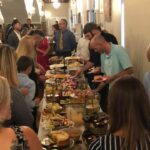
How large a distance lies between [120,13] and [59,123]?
326 cm

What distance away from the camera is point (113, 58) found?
3.78 m

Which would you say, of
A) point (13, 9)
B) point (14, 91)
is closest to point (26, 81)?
point (14, 91)

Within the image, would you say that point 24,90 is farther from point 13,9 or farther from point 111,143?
point 13,9

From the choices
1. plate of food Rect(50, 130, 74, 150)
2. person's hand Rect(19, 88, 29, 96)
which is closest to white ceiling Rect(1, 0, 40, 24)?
person's hand Rect(19, 88, 29, 96)

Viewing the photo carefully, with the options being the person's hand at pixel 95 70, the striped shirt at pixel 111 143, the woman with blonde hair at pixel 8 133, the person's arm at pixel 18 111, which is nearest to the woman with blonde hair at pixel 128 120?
the striped shirt at pixel 111 143

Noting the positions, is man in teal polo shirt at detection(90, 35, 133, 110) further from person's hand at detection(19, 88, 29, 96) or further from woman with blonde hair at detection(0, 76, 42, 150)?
woman with blonde hair at detection(0, 76, 42, 150)

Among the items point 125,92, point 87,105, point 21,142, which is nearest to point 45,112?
point 87,105

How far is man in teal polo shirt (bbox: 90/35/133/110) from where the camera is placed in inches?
146

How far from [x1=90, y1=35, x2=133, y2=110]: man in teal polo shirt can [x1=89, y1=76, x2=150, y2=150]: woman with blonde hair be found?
2.01 m

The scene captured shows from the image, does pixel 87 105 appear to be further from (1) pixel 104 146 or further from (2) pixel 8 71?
(1) pixel 104 146

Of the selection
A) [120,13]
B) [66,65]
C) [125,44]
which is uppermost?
[120,13]

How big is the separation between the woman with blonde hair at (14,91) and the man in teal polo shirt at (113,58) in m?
1.00

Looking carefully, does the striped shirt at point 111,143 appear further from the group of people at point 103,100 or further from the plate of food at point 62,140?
the plate of food at point 62,140

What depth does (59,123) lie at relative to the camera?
2.77 metres
